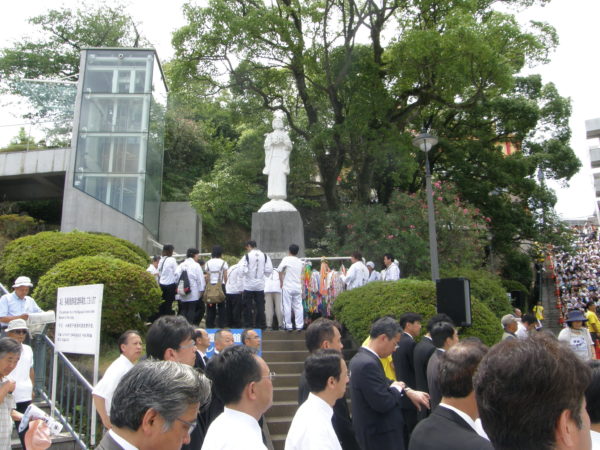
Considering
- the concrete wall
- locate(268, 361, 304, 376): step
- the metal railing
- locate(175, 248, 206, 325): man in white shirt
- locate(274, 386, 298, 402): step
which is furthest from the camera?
the concrete wall

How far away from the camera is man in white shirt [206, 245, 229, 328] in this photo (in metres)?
10.1

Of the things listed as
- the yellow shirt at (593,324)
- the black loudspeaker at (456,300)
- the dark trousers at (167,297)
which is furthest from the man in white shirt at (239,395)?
the yellow shirt at (593,324)

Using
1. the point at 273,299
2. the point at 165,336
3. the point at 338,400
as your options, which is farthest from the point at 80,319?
the point at 273,299

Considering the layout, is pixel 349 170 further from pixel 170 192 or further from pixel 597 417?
pixel 597 417

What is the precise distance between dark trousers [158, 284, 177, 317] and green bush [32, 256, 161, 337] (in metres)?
0.75

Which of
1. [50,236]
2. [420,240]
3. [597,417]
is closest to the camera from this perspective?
[597,417]

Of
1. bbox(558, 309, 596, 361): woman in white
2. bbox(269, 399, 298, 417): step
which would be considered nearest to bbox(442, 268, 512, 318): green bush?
bbox(558, 309, 596, 361): woman in white

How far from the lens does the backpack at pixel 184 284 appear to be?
32.0ft

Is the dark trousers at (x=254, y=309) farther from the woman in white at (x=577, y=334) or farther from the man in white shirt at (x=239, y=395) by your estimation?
the man in white shirt at (x=239, y=395)

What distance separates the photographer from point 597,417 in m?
2.26

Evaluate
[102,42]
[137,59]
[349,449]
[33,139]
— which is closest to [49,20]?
[102,42]

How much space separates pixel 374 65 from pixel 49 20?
64.5 feet

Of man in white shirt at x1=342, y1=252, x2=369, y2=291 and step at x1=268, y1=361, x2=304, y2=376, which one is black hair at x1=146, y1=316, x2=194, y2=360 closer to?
step at x1=268, y1=361, x2=304, y2=376

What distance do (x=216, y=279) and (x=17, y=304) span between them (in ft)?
12.1
